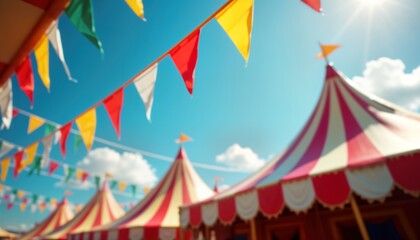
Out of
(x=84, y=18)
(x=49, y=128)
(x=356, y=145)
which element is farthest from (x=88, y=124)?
(x=356, y=145)

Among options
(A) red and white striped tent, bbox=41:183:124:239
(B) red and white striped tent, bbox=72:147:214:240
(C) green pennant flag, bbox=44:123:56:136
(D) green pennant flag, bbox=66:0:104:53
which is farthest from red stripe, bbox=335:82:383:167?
(A) red and white striped tent, bbox=41:183:124:239

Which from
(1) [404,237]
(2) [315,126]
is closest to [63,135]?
(2) [315,126]

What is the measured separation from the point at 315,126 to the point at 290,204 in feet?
6.53

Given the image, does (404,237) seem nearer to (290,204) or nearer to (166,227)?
(290,204)

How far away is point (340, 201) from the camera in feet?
11.0

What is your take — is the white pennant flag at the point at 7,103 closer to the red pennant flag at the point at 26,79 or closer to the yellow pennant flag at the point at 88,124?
the red pennant flag at the point at 26,79

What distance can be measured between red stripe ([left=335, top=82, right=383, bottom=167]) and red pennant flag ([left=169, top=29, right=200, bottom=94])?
9.07ft

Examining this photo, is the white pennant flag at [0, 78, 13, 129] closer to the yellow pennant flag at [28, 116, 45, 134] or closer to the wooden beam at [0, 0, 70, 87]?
the wooden beam at [0, 0, 70, 87]

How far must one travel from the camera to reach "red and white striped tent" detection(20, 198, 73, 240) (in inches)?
573

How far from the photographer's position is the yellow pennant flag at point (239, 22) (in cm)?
186

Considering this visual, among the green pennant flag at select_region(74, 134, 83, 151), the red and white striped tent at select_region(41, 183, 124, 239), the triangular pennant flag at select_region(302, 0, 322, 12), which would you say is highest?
the green pennant flag at select_region(74, 134, 83, 151)

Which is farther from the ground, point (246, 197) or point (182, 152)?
point (182, 152)

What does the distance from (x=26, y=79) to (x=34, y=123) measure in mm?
1971

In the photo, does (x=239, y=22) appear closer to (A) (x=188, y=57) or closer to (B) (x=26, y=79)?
(A) (x=188, y=57)
